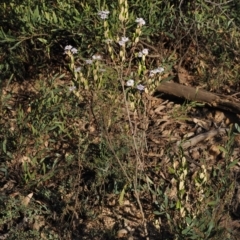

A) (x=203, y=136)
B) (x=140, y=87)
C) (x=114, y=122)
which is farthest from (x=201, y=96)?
(x=140, y=87)

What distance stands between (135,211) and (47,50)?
1.83 m

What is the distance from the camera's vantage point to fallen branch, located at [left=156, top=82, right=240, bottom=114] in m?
5.72

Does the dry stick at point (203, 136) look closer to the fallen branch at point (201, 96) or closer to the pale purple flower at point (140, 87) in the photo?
the fallen branch at point (201, 96)

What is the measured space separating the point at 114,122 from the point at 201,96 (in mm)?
1071

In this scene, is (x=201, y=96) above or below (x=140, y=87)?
below

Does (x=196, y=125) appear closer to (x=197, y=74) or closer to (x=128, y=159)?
(x=197, y=74)

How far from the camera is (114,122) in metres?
5.09

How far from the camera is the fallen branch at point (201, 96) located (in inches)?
225

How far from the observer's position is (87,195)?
498cm

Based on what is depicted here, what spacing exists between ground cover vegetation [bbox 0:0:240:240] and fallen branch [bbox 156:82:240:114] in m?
0.07

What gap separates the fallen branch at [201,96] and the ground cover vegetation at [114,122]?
0.07 metres

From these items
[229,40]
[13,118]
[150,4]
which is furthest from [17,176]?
[229,40]

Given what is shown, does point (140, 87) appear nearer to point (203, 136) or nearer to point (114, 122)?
point (114, 122)

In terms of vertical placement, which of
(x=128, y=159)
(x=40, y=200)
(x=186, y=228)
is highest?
(x=186, y=228)
